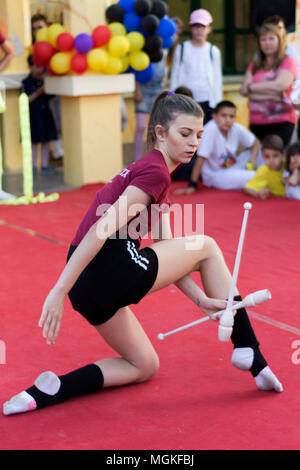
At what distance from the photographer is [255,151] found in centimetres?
716

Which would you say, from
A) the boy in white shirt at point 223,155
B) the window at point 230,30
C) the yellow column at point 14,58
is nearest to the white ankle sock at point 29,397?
the boy in white shirt at point 223,155

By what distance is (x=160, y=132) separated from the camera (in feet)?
8.96

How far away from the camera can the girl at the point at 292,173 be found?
623 centimetres

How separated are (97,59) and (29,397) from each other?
4797 mm

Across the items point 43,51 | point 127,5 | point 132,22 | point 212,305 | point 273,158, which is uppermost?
point 127,5

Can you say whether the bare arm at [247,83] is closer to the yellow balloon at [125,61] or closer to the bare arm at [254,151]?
the bare arm at [254,151]

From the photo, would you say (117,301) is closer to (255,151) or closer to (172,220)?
(172,220)

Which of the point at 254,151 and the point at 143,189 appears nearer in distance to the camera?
the point at 143,189

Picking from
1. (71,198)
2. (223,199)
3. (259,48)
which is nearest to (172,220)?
(223,199)

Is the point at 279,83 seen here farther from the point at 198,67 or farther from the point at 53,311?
the point at 53,311

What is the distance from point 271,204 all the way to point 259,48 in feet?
5.13

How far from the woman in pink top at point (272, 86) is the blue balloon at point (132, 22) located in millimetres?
1098

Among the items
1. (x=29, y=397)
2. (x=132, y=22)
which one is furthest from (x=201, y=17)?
(x=29, y=397)

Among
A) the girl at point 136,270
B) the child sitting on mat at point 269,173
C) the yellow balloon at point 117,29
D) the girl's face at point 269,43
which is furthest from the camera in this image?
the yellow balloon at point 117,29
